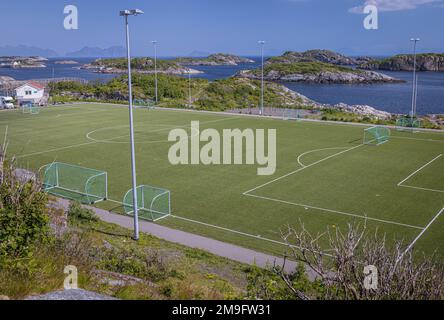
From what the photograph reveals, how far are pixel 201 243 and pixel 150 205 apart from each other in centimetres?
418

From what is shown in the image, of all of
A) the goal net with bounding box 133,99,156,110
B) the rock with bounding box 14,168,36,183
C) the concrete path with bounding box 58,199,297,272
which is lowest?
the concrete path with bounding box 58,199,297,272

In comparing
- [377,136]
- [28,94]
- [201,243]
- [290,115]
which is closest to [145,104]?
[28,94]

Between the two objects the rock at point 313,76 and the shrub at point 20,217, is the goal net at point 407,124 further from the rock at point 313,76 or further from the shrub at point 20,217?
the rock at point 313,76

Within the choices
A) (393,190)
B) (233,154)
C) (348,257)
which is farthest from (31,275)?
(233,154)

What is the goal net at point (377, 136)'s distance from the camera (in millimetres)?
34056

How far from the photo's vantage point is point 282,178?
80.1ft

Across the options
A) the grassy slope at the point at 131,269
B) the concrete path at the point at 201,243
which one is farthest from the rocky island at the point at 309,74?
the grassy slope at the point at 131,269

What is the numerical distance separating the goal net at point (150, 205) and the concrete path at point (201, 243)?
22.2 inches

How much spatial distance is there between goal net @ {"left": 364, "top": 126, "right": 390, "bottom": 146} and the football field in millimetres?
718

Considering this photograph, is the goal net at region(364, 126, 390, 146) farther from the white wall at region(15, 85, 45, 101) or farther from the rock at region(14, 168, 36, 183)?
the white wall at region(15, 85, 45, 101)

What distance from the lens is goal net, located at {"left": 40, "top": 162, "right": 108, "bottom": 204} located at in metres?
21.2

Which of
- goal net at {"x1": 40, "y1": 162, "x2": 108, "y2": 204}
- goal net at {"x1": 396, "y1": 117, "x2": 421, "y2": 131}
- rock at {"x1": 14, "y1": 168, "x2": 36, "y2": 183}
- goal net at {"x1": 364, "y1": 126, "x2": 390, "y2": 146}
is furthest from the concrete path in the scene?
goal net at {"x1": 396, "y1": 117, "x2": 421, "y2": 131}
